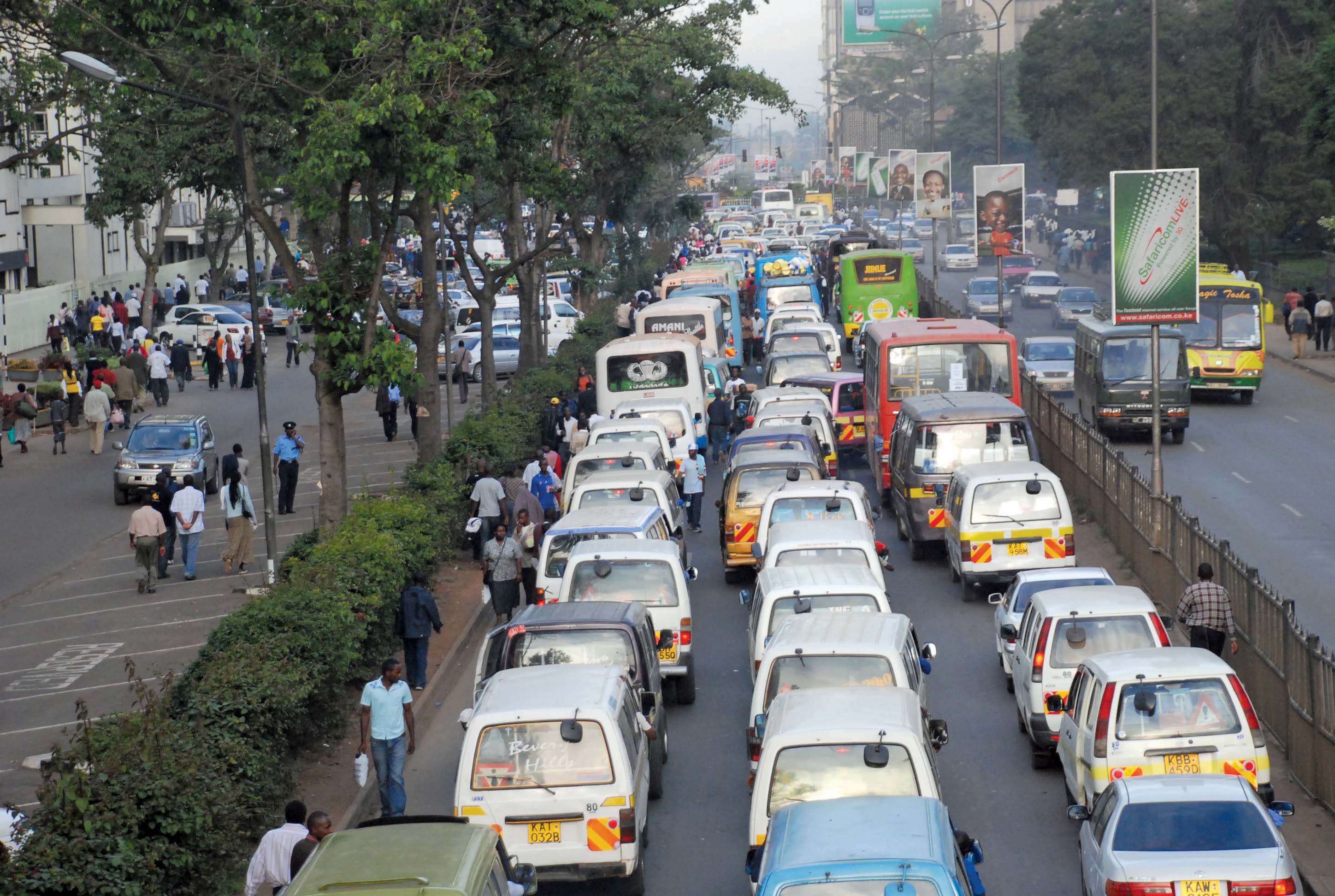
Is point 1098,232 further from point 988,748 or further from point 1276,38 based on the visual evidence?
point 988,748

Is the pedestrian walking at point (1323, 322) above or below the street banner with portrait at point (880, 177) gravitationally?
below

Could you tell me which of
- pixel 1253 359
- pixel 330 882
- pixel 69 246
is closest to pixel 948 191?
pixel 1253 359

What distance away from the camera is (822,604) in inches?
603

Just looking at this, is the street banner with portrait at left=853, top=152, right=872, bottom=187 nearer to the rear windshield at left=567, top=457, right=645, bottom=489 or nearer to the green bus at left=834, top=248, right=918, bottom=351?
the green bus at left=834, top=248, right=918, bottom=351

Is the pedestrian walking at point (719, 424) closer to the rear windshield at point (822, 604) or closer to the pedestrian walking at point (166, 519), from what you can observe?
the pedestrian walking at point (166, 519)

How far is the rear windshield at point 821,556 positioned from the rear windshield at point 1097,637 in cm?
317

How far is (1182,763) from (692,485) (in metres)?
14.5

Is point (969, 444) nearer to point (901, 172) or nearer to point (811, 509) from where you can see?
point (811, 509)

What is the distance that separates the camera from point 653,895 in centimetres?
1191

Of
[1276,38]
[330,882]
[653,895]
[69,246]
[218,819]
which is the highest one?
[1276,38]

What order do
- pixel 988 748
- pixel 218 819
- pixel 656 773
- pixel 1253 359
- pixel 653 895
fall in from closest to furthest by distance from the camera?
pixel 218 819
pixel 653 895
pixel 656 773
pixel 988 748
pixel 1253 359

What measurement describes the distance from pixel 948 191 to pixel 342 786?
4575 cm

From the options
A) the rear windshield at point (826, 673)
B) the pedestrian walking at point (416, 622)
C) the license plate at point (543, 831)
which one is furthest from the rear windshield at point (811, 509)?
the license plate at point (543, 831)

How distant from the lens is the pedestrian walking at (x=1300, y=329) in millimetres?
43750
